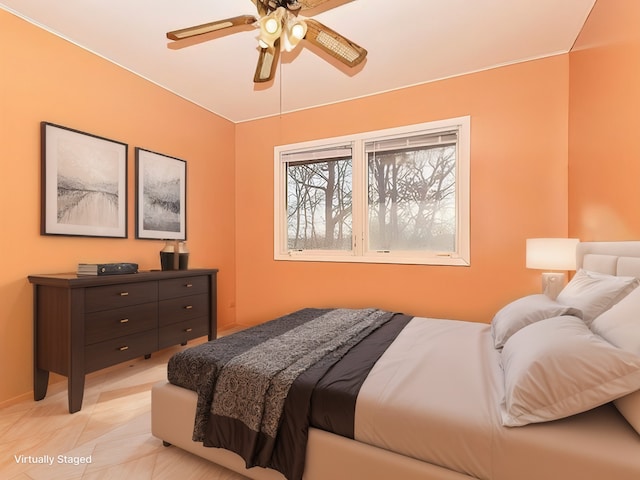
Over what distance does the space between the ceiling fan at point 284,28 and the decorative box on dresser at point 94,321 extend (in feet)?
5.57

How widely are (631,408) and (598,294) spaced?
2.38 feet

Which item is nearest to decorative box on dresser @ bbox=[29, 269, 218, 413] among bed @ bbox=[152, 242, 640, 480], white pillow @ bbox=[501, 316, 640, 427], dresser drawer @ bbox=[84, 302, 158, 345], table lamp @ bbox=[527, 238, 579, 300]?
dresser drawer @ bbox=[84, 302, 158, 345]

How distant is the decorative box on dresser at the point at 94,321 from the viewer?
211cm

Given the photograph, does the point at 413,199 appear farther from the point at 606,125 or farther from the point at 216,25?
the point at 216,25

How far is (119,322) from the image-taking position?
2.37 metres

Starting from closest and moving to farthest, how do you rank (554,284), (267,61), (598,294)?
(598,294), (267,61), (554,284)

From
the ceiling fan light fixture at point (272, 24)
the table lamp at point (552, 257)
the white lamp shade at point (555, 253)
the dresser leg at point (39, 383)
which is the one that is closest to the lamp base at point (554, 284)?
the table lamp at point (552, 257)

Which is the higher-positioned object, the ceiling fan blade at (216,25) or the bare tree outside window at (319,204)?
the ceiling fan blade at (216,25)

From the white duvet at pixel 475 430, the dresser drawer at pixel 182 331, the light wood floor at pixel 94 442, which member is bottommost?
the light wood floor at pixel 94 442

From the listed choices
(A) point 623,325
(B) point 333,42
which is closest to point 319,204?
(B) point 333,42

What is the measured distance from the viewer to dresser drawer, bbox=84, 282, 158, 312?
2195mm

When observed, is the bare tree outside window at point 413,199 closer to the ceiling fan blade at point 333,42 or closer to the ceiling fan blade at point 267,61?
the ceiling fan blade at point 333,42

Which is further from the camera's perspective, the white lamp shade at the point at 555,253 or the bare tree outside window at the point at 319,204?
the bare tree outside window at the point at 319,204

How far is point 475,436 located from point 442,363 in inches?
19.1
